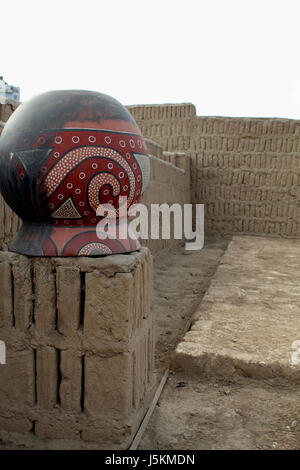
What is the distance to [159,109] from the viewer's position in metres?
8.32

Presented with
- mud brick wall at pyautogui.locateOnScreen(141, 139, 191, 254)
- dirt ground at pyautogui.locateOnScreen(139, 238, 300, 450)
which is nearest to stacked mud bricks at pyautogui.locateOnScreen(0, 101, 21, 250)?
dirt ground at pyautogui.locateOnScreen(139, 238, 300, 450)

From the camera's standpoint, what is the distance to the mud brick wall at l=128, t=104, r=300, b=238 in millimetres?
8148

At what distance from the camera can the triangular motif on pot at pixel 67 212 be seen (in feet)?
4.72

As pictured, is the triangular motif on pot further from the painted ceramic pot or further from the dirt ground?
the dirt ground

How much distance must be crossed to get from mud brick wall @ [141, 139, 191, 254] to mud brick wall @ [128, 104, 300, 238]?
0.47 meters

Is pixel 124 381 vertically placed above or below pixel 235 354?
above

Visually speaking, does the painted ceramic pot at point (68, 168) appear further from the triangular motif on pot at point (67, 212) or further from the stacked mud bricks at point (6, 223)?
the stacked mud bricks at point (6, 223)

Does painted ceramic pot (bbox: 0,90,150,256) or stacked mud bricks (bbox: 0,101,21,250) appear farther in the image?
stacked mud bricks (bbox: 0,101,21,250)

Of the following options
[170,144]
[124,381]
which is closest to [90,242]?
[124,381]

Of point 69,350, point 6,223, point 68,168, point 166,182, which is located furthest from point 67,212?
point 166,182

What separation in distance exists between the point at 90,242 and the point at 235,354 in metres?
1.16

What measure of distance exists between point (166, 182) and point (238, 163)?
2.85 meters

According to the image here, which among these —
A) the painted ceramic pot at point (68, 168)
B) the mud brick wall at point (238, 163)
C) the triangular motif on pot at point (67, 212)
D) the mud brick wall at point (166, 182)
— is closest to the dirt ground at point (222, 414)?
the painted ceramic pot at point (68, 168)
